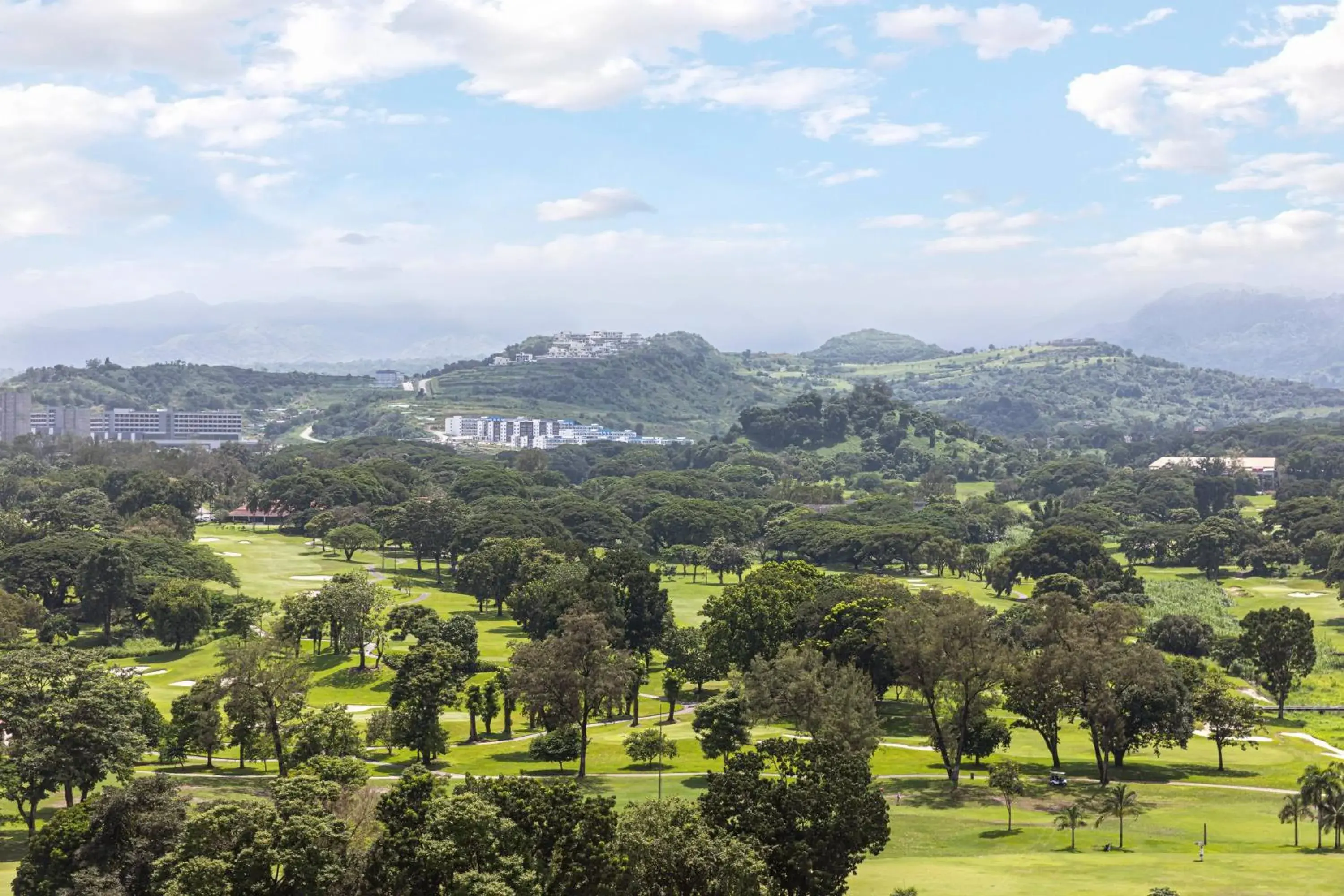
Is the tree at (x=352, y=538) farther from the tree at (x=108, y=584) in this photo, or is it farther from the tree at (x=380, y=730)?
the tree at (x=380, y=730)

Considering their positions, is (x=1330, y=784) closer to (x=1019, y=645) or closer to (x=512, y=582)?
(x=1019, y=645)

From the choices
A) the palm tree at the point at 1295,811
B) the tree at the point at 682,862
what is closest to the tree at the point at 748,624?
the palm tree at the point at 1295,811

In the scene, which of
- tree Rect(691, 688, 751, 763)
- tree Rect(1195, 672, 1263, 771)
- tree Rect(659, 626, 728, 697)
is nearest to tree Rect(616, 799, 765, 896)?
tree Rect(691, 688, 751, 763)

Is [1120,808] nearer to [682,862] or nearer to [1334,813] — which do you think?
[1334,813]

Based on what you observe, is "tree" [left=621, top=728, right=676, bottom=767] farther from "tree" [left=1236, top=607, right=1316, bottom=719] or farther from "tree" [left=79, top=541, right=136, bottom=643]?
"tree" [left=79, top=541, right=136, bottom=643]

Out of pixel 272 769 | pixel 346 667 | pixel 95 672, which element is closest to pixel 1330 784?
pixel 272 769

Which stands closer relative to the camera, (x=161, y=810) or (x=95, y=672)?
(x=161, y=810)

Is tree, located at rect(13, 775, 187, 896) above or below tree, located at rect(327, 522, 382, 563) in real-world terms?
below
